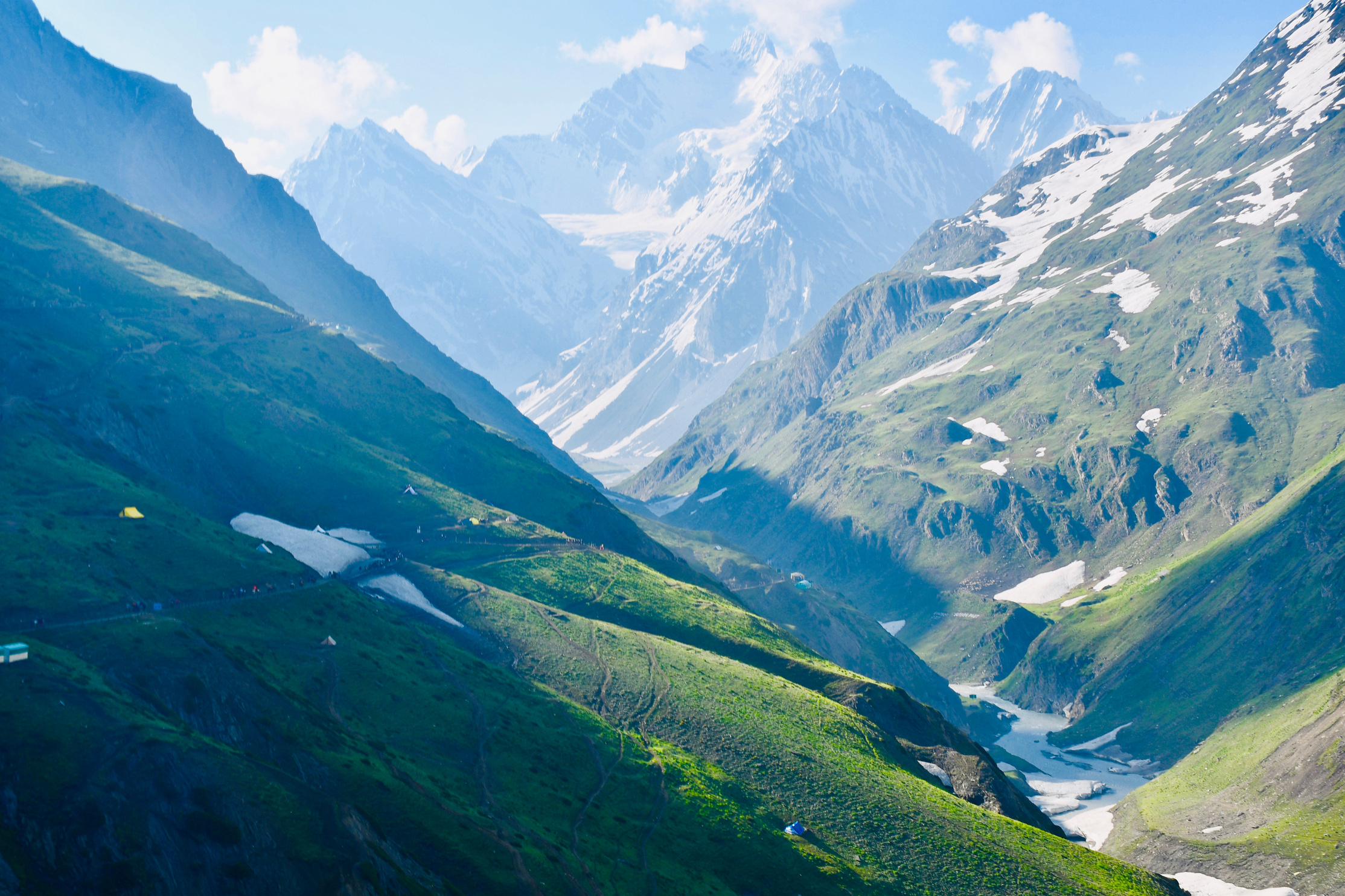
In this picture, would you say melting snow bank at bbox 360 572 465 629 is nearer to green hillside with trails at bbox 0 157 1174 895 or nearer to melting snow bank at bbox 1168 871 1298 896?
green hillside with trails at bbox 0 157 1174 895

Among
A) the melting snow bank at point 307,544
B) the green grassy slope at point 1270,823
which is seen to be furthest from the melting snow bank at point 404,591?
the green grassy slope at point 1270,823

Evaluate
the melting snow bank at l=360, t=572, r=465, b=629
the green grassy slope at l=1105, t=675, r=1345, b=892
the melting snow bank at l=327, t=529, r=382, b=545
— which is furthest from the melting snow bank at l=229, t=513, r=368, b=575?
the green grassy slope at l=1105, t=675, r=1345, b=892

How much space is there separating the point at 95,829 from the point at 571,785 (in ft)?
171

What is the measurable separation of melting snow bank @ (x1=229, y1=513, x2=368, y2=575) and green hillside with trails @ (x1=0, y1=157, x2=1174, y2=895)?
9771 millimetres

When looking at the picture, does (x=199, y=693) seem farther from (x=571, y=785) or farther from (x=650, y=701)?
(x=650, y=701)

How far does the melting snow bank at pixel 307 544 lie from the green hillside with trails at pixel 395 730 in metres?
9.77

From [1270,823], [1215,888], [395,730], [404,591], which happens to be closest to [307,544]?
[404,591]

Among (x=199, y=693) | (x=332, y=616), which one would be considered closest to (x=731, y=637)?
(x=332, y=616)

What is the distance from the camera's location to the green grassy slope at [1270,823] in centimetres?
15300

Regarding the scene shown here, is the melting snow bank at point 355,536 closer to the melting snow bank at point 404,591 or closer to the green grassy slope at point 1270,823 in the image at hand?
the melting snow bank at point 404,591

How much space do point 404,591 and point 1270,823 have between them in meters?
154

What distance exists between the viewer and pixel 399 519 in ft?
646

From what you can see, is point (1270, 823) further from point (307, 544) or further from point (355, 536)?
point (307, 544)

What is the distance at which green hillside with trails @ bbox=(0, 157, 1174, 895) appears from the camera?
72.0 meters
